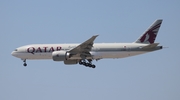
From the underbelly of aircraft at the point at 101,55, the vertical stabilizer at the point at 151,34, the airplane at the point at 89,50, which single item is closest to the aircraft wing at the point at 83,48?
the airplane at the point at 89,50

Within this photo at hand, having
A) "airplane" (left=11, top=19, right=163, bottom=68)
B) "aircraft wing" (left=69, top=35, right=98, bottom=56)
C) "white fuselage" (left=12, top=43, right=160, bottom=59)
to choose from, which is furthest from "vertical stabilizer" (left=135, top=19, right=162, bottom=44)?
"aircraft wing" (left=69, top=35, right=98, bottom=56)

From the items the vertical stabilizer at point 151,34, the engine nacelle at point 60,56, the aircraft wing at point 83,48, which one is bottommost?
the engine nacelle at point 60,56

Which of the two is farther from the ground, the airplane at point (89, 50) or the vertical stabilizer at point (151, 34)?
the vertical stabilizer at point (151, 34)

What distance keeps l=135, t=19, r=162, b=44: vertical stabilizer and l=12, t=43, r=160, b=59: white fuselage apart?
2020 millimetres

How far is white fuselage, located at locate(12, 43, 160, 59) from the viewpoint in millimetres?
80812

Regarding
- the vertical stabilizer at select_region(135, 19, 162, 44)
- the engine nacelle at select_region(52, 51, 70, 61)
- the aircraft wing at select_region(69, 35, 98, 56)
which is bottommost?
the engine nacelle at select_region(52, 51, 70, 61)

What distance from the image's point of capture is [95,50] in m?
82.3

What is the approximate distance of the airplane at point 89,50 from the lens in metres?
80.8

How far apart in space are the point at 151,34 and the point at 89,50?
9.89m

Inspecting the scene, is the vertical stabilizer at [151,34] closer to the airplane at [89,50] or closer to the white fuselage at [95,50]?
the airplane at [89,50]

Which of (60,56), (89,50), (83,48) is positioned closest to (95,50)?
(89,50)

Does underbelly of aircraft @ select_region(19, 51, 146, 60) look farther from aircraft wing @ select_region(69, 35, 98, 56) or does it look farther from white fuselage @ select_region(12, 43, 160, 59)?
aircraft wing @ select_region(69, 35, 98, 56)

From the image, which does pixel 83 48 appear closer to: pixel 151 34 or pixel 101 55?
pixel 101 55

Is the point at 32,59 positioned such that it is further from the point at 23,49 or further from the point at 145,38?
the point at 145,38
